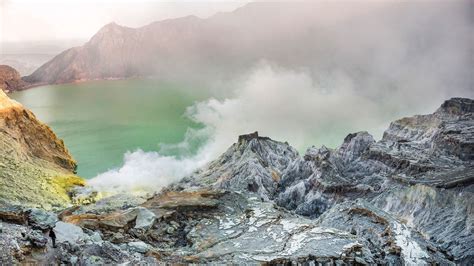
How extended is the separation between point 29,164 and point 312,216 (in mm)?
109539

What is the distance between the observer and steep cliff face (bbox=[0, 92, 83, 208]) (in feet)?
447

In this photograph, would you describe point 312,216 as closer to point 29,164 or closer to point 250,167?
point 250,167

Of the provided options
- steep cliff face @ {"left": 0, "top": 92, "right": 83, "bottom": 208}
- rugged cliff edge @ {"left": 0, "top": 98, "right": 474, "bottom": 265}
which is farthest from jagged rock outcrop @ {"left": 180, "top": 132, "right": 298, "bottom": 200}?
steep cliff face @ {"left": 0, "top": 92, "right": 83, "bottom": 208}

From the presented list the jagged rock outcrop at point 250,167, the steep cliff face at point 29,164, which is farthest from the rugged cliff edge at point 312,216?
the steep cliff face at point 29,164

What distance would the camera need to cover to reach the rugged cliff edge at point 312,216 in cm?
5206

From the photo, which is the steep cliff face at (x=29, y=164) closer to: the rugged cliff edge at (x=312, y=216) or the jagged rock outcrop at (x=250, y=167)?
the rugged cliff edge at (x=312, y=216)

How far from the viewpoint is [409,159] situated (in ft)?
408

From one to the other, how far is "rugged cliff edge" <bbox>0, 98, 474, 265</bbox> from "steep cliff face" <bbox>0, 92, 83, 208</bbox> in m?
27.3

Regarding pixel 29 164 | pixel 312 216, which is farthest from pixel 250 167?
pixel 29 164

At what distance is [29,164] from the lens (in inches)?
6447

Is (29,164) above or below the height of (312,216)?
above

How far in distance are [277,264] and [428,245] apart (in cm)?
3058

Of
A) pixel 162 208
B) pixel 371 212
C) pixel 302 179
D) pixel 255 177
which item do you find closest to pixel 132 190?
pixel 255 177

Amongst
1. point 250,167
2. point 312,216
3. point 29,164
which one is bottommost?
point 312,216
